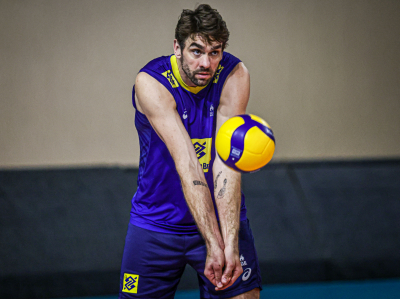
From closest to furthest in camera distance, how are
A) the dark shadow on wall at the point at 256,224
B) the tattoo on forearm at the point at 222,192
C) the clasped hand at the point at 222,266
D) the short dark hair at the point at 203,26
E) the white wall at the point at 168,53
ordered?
the clasped hand at the point at 222,266 < the short dark hair at the point at 203,26 < the tattoo on forearm at the point at 222,192 < the dark shadow on wall at the point at 256,224 < the white wall at the point at 168,53

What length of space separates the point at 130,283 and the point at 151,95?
932mm

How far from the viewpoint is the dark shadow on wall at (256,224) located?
3.18 meters

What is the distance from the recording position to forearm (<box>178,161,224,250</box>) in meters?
1.57

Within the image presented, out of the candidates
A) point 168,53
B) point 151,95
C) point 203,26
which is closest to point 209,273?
point 151,95

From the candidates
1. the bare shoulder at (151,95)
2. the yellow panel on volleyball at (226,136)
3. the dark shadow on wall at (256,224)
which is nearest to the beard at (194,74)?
the bare shoulder at (151,95)

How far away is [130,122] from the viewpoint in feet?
11.2

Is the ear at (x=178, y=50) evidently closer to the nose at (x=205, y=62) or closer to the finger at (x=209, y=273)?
the nose at (x=205, y=62)

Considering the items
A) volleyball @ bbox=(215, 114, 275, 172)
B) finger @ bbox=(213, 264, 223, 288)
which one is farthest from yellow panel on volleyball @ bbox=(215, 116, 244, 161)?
finger @ bbox=(213, 264, 223, 288)

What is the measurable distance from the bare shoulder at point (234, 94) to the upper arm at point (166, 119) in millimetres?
273

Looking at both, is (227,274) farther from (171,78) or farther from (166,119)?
(171,78)

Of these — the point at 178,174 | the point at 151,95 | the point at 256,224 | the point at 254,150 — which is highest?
the point at 151,95

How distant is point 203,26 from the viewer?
167 centimetres

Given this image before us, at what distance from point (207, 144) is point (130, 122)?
170 cm

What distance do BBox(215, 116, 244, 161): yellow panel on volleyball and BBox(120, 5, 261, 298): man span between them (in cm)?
20
